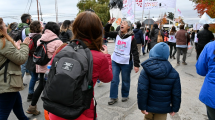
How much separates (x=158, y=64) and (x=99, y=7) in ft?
109

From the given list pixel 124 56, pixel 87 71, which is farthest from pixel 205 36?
pixel 87 71

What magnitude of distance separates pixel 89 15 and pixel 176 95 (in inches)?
63.3

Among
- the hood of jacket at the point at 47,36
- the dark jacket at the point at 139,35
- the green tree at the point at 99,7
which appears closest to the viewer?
the hood of jacket at the point at 47,36

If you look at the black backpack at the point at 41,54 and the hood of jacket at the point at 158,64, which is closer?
the hood of jacket at the point at 158,64

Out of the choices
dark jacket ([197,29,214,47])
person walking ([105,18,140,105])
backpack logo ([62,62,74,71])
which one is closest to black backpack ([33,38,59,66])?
person walking ([105,18,140,105])

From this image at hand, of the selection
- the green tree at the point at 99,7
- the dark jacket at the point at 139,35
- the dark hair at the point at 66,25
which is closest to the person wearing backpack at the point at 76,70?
the dark hair at the point at 66,25

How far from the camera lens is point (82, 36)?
61.9 inches

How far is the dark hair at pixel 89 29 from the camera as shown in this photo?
1523 mm

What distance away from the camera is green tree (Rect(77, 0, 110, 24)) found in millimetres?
33188

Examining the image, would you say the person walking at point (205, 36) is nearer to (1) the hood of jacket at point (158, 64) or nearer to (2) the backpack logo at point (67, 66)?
(1) the hood of jacket at point (158, 64)

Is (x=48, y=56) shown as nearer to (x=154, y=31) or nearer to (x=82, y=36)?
(x=82, y=36)

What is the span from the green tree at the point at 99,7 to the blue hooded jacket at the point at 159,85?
30867 millimetres

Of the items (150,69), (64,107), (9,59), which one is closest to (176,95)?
(150,69)

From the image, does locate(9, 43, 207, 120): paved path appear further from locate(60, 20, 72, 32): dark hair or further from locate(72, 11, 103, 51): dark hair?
locate(60, 20, 72, 32): dark hair
